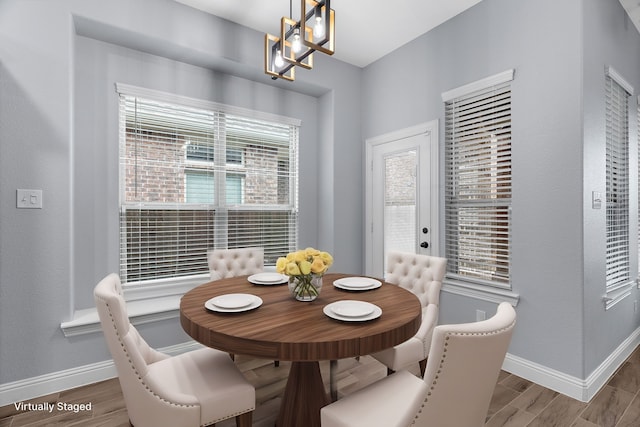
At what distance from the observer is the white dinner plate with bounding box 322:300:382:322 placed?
1330mm

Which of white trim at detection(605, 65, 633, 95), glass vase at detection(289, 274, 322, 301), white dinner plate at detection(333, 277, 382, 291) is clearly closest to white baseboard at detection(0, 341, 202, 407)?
glass vase at detection(289, 274, 322, 301)

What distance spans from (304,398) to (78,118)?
2698 mm

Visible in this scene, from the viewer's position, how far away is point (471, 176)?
2.71 metres

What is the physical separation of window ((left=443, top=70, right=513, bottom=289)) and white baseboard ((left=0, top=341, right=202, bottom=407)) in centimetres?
298

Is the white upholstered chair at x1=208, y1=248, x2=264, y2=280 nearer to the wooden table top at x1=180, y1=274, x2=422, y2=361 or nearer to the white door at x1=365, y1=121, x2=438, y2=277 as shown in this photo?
the wooden table top at x1=180, y1=274, x2=422, y2=361

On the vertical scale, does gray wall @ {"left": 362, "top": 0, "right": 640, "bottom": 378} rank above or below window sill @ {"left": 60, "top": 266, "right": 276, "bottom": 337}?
above

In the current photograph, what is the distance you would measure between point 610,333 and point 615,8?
102 inches

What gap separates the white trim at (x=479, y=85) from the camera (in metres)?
2.43

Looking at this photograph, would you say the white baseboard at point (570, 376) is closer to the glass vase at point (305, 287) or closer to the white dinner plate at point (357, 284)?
the white dinner plate at point (357, 284)

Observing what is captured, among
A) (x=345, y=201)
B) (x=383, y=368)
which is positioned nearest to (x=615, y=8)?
(x=345, y=201)

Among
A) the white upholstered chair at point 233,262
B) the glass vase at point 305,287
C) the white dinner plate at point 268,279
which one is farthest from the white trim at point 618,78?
the white upholstered chair at point 233,262

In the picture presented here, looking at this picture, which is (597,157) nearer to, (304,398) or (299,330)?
(299,330)

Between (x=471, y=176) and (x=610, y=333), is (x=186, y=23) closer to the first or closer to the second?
(x=471, y=176)

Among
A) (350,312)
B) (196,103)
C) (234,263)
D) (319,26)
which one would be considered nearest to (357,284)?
(350,312)
